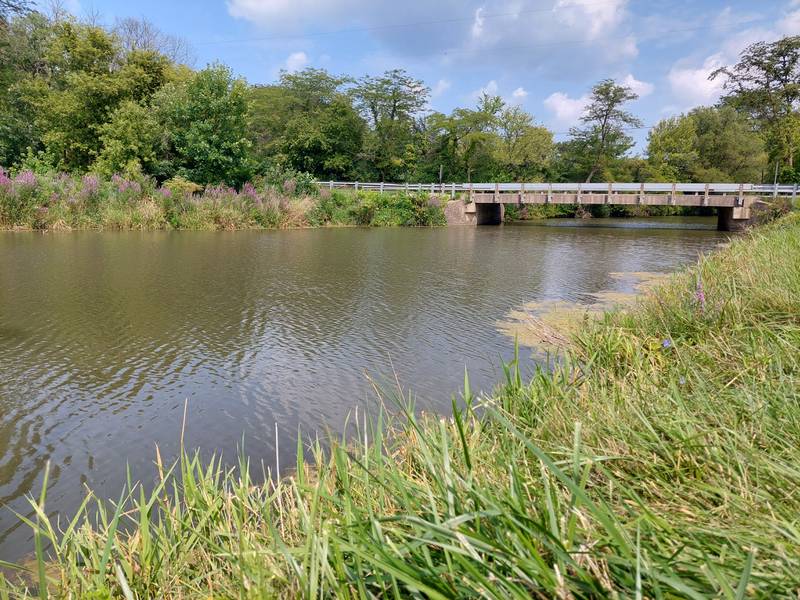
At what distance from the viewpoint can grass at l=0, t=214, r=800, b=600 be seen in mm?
1208

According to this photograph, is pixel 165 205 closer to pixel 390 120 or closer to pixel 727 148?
pixel 390 120

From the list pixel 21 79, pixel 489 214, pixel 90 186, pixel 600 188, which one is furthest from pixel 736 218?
pixel 21 79


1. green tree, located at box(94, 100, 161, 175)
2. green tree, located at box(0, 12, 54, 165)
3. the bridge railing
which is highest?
green tree, located at box(0, 12, 54, 165)

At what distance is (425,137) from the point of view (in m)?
40.7

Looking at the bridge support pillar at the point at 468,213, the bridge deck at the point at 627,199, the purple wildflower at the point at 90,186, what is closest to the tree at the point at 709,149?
the bridge deck at the point at 627,199

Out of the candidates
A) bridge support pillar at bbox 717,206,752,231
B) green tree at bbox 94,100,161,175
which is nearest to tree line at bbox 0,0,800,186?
green tree at bbox 94,100,161,175

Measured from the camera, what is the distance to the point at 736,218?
27734mm

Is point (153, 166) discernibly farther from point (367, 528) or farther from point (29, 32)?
point (367, 528)

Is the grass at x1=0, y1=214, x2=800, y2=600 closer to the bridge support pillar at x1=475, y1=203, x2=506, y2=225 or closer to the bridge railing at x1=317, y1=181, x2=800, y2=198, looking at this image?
the bridge railing at x1=317, y1=181, x2=800, y2=198

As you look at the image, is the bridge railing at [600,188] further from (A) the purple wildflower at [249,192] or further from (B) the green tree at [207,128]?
(A) the purple wildflower at [249,192]

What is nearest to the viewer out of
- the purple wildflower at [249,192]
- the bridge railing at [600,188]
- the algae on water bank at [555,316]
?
the algae on water bank at [555,316]

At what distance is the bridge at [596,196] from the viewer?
27578 millimetres

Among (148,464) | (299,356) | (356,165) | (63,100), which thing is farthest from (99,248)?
(356,165)

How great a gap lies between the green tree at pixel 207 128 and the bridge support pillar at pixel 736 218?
24216 mm
